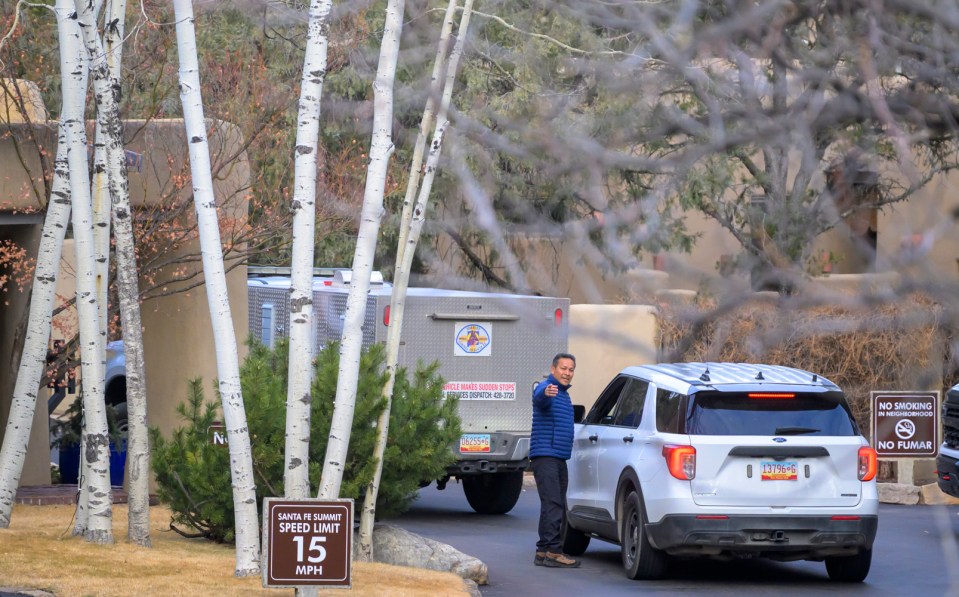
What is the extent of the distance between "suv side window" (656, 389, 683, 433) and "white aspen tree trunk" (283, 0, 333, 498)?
319 centimetres

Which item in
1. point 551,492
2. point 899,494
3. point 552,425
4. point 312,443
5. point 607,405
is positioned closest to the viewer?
point 312,443

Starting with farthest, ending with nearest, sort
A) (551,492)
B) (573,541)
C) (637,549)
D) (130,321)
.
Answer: (573,541)
(551,492)
(637,549)
(130,321)

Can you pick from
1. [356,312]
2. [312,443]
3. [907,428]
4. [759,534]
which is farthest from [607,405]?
[356,312]

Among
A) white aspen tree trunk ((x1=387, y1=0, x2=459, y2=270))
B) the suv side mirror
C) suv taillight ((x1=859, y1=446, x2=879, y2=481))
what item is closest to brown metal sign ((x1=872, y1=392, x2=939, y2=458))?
suv taillight ((x1=859, y1=446, x2=879, y2=481))

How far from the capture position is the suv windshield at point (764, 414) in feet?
38.8

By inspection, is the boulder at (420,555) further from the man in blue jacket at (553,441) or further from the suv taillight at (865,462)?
the suv taillight at (865,462)

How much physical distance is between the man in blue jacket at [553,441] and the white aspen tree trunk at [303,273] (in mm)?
2926

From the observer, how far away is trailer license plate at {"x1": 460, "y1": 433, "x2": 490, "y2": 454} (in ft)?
55.0

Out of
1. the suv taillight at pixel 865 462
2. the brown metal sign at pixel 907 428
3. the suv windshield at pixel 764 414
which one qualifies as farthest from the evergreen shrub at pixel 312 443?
the brown metal sign at pixel 907 428

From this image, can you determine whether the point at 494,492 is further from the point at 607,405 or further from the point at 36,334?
the point at 36,334

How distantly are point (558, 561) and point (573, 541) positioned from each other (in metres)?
1.17

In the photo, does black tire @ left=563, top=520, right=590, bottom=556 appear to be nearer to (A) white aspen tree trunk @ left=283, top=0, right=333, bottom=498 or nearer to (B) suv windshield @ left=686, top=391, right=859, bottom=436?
(B) suv windshield @ left=686, top=391, right=859, bottom=436

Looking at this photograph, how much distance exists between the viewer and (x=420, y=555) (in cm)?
1219

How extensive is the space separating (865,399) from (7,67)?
484 inches
